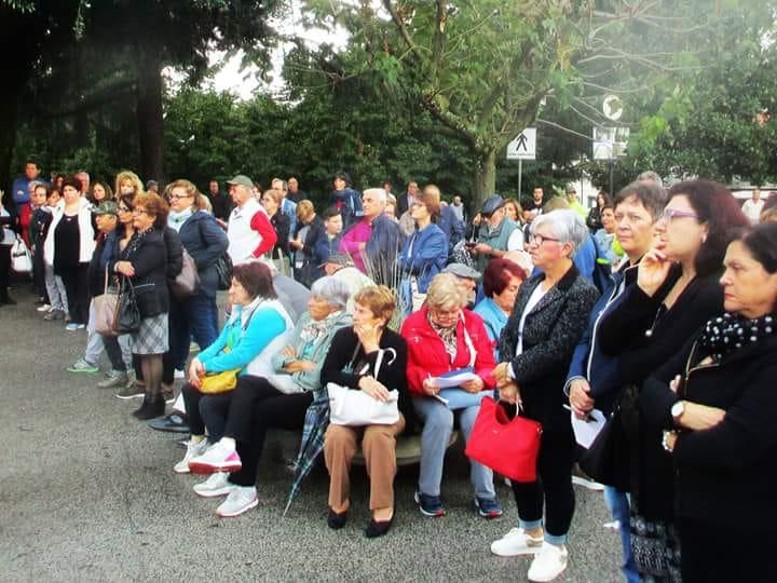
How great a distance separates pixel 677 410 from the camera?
8.16 ft

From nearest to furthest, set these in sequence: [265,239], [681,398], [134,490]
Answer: [681,398] < [134,490] < [265,239]

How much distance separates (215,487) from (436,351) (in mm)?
1637

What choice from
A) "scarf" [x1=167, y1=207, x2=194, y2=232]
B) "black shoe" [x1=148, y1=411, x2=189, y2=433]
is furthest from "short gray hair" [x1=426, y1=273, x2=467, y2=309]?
"scarf" [x1=167, y1=207, x2=194, y2=232]

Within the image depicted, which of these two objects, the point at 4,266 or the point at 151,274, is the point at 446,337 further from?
the point at 4,266

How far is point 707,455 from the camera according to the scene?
2.36m

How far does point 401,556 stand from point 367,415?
0.74 metres

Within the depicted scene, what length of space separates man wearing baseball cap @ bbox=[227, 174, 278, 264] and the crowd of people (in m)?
0.02

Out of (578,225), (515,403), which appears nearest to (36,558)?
→ (515,403)

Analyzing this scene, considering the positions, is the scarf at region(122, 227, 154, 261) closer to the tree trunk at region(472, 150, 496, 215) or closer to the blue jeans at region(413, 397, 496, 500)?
the blue jeans at region(413, 397, 496, 500)

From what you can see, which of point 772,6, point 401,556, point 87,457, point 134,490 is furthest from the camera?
point 772,6

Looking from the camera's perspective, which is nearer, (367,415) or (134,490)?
(367,415)

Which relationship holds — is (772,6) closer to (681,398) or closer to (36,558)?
(681,398)

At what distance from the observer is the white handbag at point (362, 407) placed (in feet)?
14.7

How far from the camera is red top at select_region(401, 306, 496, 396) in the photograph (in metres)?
4.70
